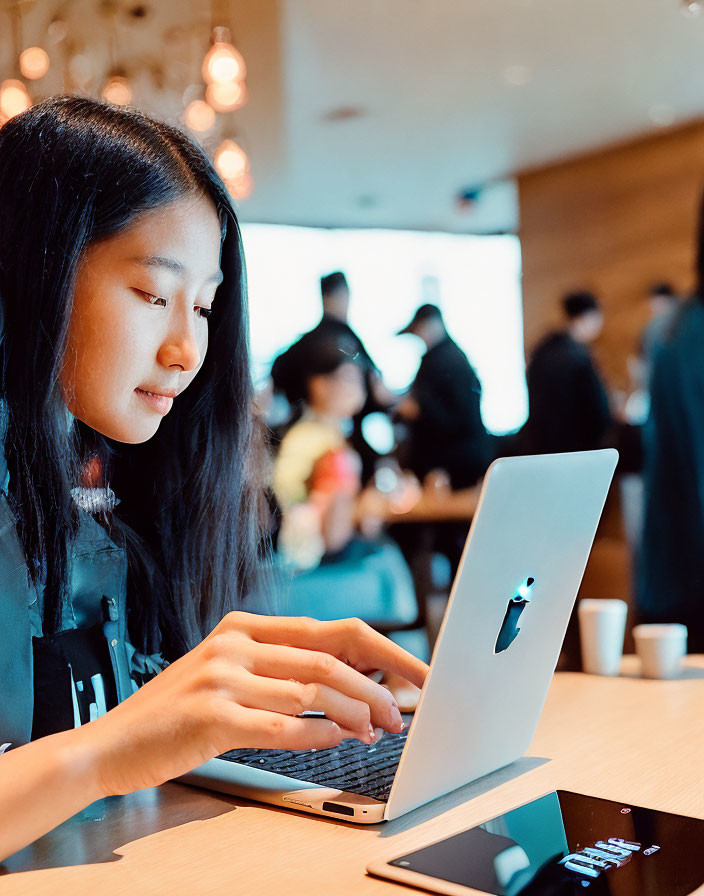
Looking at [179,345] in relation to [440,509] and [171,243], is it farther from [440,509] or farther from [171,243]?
[440,509]

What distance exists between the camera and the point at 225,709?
24.5 inches

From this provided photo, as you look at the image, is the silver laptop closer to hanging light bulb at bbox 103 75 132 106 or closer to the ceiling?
the ceiling

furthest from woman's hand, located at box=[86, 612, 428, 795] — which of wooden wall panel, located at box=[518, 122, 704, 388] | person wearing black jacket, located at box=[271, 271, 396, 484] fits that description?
wooden wall panel, located at box=[518, 122, 704, 388]

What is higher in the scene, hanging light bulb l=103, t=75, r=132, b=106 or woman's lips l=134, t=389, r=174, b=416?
hanging light bulb l=103, t=75, r=132, b=106

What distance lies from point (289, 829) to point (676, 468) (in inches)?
A: 102

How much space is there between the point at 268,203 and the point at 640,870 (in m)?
4.54

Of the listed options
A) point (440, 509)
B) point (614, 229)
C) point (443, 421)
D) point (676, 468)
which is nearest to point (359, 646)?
point (676, 468)

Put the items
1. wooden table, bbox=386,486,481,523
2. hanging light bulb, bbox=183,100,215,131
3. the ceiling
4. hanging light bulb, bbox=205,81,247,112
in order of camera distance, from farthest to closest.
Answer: wooden table, bbox=386,486,481,523
the ceiling
hanging light bulb, bbox=183,100,215,131
hanging light bulb, bbox=205,81,247,112

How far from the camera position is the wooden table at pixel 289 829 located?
23.4 inches

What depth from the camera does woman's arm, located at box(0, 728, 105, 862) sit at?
0.62 m

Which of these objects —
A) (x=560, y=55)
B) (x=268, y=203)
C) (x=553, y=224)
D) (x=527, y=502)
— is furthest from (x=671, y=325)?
(x=527, y=502)

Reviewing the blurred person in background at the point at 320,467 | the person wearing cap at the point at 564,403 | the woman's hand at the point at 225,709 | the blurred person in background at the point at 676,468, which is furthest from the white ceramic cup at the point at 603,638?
the person wearing cap at the point at 564,403

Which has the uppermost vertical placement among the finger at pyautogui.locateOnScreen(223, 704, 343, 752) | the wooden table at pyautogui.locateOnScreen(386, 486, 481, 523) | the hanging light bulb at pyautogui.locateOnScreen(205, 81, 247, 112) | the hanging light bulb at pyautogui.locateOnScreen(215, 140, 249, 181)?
the hanging light bulb at pyautogui.locateOnScreen(205, 81, 247, 112)

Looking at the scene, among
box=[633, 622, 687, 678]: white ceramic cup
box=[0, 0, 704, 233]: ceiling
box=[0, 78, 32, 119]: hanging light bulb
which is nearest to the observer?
box=[633, 622, 687, 678]: white ceramic cup
